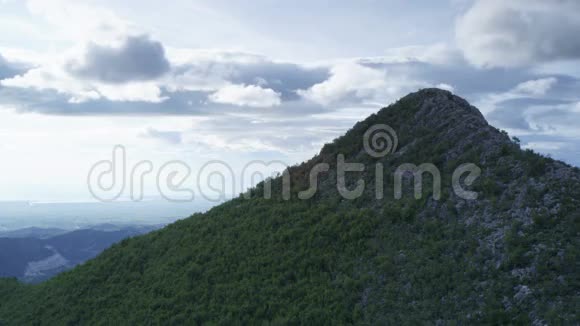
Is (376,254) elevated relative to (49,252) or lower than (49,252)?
elevated

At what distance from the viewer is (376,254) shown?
47.2ft

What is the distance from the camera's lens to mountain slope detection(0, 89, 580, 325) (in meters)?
10.8

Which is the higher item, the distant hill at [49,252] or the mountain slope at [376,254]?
the mountain slope at [376,254]

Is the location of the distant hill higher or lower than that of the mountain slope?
lower

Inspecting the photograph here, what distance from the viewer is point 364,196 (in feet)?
61.4

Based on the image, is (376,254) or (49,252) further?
(49,252)

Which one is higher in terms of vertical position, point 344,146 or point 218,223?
point 344,146

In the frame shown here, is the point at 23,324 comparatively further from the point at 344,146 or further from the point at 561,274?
the point at 561,274

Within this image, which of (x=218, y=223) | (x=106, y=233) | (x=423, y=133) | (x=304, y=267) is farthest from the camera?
(x=106, y=233)

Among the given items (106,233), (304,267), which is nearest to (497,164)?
(304,267)

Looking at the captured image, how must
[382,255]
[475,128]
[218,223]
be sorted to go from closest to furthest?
[382,255], [475,128], [218,223]

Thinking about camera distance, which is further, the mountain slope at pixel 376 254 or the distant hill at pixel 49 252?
the distant hill at pixel 49 252

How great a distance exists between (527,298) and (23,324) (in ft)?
70.0

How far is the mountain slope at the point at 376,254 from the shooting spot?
1083 cm
